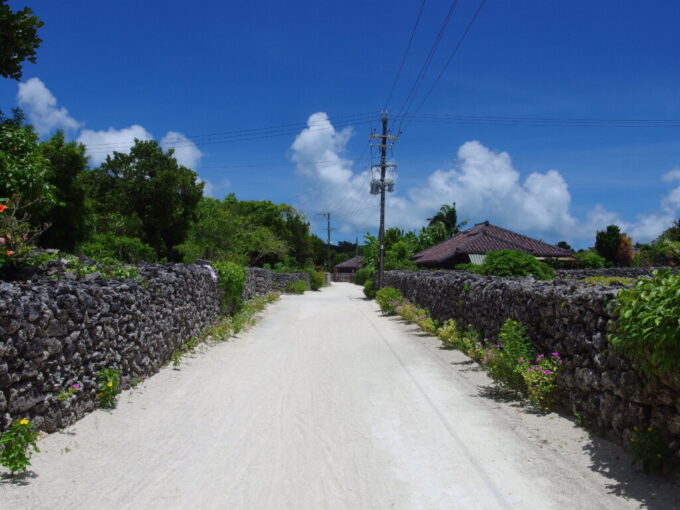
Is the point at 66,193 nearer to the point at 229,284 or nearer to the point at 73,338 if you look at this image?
the point at 229,284

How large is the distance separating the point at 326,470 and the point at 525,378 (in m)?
3.28

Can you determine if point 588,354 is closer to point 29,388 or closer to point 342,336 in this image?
point 29,388

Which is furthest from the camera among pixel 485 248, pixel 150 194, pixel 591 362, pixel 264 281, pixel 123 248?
pixel 485 248

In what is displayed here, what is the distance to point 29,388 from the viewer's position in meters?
5.02

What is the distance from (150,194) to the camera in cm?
2780

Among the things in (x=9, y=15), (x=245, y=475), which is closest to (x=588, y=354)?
(x=245, y=475)

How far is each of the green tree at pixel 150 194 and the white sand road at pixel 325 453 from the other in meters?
20.2

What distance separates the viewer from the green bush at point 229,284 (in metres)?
15.5

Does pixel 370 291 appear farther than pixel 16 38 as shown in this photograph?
Yes

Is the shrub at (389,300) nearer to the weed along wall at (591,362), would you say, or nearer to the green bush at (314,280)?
the weed along wall at (591,362)

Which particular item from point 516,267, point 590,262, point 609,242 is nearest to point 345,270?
point 609,242

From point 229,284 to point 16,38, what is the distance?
27.0ft

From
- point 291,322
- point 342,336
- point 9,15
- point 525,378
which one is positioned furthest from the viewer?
point 291,322

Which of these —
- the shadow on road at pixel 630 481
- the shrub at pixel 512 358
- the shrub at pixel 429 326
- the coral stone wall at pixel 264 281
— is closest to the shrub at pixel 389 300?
the shrub at pixel 429 326
